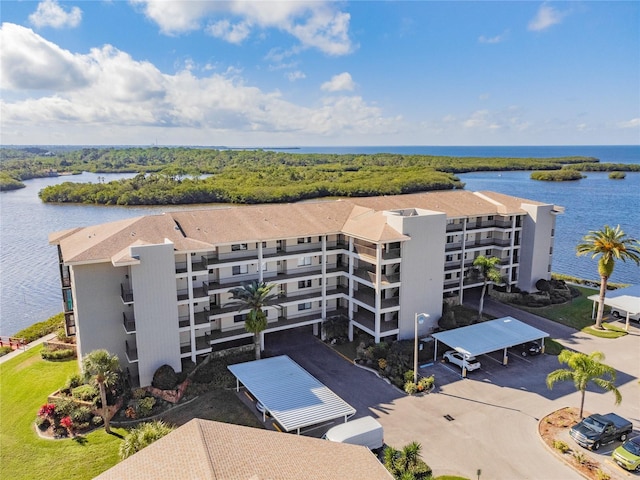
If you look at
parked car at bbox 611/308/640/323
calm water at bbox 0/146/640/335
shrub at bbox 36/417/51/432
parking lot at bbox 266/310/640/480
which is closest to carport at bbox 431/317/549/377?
parking lot at bbox 266/310/640/480

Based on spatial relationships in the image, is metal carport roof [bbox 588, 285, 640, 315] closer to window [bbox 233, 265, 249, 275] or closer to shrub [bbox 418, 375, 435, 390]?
shrub [bbox 418, 375, 435, 390]

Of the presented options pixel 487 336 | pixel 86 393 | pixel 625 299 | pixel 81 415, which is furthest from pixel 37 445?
pixel 625 299

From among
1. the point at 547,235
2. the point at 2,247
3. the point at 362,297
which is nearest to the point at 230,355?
the point at 362,297

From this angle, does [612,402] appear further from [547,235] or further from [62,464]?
[62,464]

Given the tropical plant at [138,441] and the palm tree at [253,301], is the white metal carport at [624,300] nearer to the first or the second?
the palm tree at [253,301]

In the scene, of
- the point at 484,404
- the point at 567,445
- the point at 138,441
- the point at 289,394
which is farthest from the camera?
the point at 484,404

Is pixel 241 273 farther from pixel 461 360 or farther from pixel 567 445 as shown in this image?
pixel 567 445
